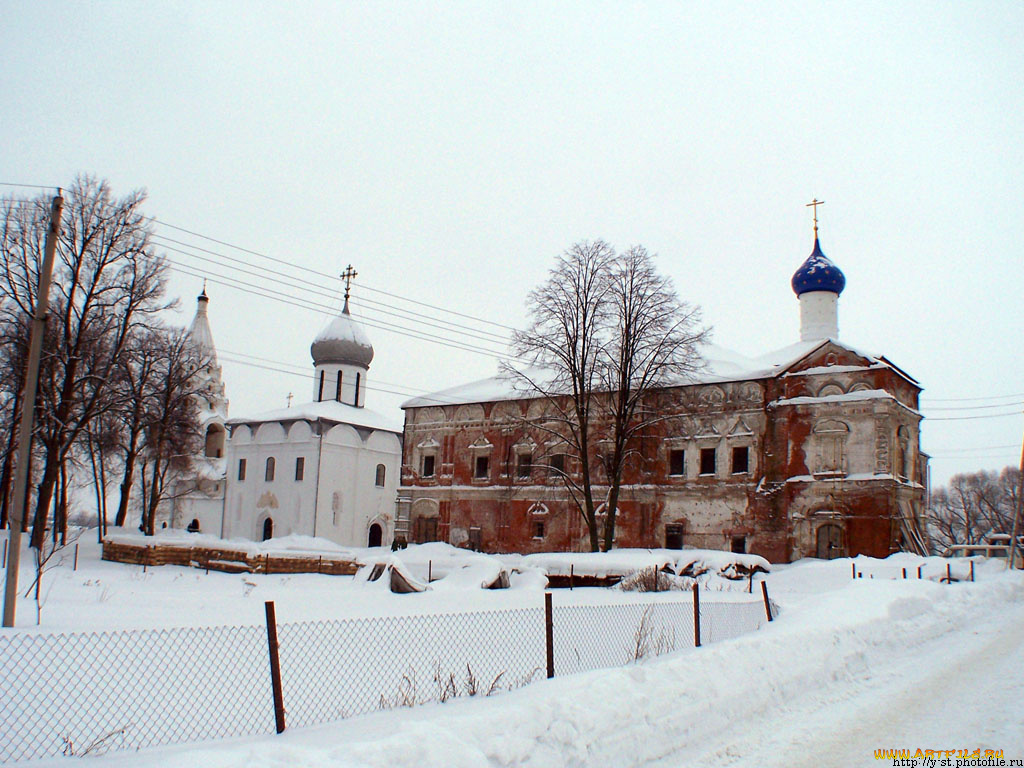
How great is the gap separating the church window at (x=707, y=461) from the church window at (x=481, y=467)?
10.4 meters

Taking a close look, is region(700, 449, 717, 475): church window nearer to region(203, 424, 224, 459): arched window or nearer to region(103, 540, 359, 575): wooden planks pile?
region(103, 540, 359, 575): wooden planks pile

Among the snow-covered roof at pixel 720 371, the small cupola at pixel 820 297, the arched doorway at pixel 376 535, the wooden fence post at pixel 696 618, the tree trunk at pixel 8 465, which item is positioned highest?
the small cupola at pixel 820 297

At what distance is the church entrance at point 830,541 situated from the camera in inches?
1108

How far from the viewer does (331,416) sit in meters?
42.8

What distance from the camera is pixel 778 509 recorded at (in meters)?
29.5

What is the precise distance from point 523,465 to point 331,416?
1241cm

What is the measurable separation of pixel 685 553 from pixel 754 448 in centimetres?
681

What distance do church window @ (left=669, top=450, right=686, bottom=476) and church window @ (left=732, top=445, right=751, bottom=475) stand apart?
2.09 m

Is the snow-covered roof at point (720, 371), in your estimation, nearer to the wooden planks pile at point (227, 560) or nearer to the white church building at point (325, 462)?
the white church building at point (325, 462)

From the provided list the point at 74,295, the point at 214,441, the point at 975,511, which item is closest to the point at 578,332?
the point at 74,295

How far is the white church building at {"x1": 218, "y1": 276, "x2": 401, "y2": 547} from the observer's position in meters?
41.4

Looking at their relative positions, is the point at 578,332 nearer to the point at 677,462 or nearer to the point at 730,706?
the point at 677,462

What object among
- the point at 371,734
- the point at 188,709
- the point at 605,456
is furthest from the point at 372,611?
the point at 605,456

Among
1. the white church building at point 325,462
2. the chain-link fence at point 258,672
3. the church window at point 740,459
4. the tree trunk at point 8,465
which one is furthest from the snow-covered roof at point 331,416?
the chain-link fence at point 258,672
